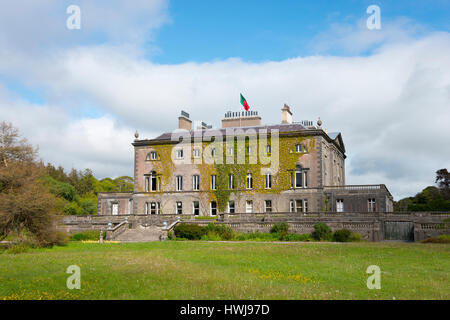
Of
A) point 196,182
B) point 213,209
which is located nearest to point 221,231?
point 213,209

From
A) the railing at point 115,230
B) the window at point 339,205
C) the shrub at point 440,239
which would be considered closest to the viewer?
the shrub at point 440,239

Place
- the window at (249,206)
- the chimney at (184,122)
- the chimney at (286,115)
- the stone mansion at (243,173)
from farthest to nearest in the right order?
1. the chimney at (184,122)
2. the chimney at (286,115)
3. the window at (249,206)
4. the stone mansion at (243,173)

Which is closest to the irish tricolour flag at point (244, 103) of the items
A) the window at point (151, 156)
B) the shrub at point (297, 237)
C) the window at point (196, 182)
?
the window at point (196, 182)

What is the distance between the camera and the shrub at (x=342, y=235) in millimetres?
33219

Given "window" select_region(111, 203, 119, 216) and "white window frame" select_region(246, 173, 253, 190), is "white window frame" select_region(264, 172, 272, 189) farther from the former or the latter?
"window" select_region(111, 203, 119, 216)

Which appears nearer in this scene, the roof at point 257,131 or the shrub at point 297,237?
the shrub at point 297,237

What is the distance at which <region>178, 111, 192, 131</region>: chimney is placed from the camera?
188 ft

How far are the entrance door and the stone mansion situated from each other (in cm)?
648

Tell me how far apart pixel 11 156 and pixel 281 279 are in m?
37.1

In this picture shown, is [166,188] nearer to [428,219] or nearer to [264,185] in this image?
[264,185]

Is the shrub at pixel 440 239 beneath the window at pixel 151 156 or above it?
beneath

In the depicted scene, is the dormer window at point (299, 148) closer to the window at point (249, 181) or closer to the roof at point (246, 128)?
the roof at point (246, 128)

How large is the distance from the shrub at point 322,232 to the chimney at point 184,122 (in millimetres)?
27134
